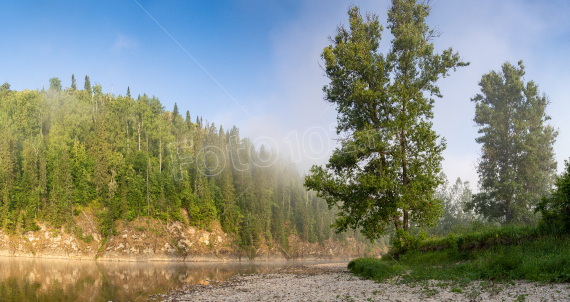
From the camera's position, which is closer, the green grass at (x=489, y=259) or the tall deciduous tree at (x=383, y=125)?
the green grass at (x=489, y=259)

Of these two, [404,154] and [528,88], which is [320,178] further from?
[528,88]

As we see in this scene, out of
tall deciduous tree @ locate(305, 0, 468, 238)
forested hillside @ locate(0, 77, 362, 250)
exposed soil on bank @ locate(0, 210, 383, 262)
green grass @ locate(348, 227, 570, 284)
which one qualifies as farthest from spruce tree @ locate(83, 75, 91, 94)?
green grass @ locate(348, 227, 570, 284)

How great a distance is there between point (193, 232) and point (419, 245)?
242ft

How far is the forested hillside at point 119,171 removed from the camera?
254 feet

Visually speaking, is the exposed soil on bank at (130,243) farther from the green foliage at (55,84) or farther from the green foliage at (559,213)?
the green foliage at (559,213)

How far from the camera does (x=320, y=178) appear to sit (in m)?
23.9

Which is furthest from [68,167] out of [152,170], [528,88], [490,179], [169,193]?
[528,88]

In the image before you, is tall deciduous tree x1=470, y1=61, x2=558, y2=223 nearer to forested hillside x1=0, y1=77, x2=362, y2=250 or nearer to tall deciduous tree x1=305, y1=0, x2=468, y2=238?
tall deciduous tree x1=305, y1=0, x2=468, y2=238

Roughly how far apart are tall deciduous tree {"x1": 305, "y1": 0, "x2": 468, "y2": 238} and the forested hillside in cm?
7050

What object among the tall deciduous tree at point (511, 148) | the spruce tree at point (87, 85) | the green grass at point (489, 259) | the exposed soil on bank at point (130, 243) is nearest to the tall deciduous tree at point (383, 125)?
the green grass at point (489, 259)

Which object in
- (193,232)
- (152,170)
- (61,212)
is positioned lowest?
(193,232)

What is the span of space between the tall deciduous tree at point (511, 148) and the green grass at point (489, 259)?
83.4 feet

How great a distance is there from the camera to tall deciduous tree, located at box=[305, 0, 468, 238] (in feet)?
74.6

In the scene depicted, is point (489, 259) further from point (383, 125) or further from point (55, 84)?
point (55, 84)
